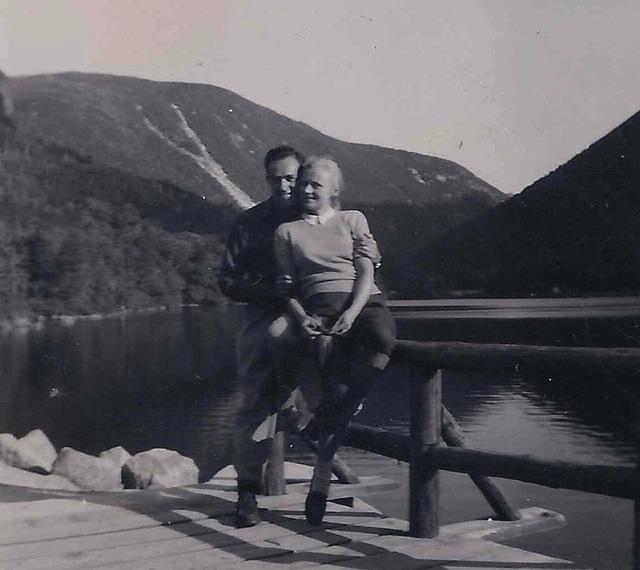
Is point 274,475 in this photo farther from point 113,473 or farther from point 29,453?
point 29,453

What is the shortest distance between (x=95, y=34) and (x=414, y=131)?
6.62ft

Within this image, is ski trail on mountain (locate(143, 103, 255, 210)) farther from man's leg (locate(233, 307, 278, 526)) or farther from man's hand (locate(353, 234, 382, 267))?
man's hand (locate(353, 234, 382, 267))

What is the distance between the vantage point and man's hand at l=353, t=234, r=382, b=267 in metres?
3.04

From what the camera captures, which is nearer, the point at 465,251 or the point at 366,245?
the point at 366,245

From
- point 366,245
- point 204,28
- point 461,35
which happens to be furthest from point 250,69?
point 366,245

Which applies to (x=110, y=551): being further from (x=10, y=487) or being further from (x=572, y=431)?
(x=572, y=431)

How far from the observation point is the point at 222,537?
326 cm

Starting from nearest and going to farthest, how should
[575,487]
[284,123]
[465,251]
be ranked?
[575,487]
[284,123]
[465,251]

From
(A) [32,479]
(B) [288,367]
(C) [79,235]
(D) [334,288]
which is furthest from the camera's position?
(C) [79,235]

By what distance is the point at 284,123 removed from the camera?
7.15m

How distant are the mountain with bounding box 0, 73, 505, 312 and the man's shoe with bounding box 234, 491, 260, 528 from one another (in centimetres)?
231

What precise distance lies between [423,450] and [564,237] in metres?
4.24

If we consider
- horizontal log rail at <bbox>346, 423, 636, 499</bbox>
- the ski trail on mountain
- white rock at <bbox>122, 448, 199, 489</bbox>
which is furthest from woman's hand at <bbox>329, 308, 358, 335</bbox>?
white rock at <bbox>122, 448, 199, 489</bbox>

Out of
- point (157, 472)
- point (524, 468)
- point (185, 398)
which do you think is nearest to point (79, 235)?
point (185, 398)
